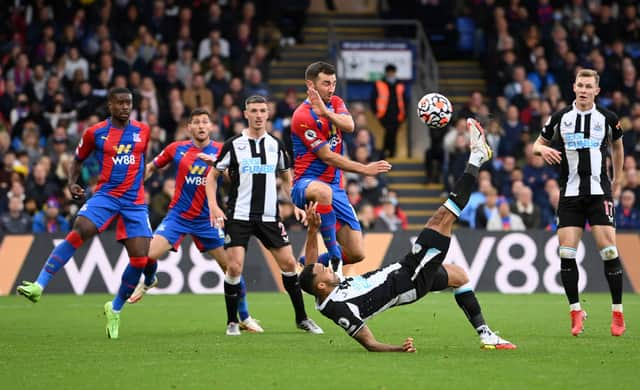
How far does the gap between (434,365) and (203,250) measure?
17.5ft

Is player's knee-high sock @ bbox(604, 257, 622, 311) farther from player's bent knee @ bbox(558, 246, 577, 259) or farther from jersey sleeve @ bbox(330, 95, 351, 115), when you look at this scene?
jersey sleeve @ bbox(330, 95, 351, 115)

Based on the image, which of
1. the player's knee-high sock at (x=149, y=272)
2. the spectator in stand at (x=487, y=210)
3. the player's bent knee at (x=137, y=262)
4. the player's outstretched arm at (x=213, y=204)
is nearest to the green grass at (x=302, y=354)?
the player's knee-high sock at (x=149, y=272)

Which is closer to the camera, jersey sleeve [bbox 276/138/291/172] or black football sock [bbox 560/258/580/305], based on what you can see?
black football sock [bbox 560/258/580/305]

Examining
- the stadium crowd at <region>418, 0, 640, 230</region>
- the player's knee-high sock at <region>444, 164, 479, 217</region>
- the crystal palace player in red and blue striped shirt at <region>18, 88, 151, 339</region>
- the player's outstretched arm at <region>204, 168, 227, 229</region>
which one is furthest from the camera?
the stadium crowd at <region>418, 0, 640, 230</region>

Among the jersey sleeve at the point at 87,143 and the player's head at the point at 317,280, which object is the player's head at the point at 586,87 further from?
the jersey sleeve at the point at 87,143

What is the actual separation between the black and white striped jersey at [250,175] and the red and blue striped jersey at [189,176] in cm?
169

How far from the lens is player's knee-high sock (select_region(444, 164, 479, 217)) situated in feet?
30.7

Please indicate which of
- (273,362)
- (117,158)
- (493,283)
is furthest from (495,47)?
(273,362)

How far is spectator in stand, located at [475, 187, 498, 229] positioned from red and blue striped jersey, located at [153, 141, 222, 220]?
27.5ft

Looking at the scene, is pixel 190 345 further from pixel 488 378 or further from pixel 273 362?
pixel 488 378

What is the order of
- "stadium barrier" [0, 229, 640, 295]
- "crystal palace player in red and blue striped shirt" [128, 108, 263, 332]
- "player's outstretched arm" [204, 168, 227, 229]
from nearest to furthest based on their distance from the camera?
1. "player's outstretched arm" [204, 168, 227, 229]
2. "crystal palace player in red and blue striped shirt" [128, 108, 263, 332]
3. "stadium barrier" [0, 229, 640, 295]

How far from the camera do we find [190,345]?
34.8ft

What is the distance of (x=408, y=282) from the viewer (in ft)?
31.6

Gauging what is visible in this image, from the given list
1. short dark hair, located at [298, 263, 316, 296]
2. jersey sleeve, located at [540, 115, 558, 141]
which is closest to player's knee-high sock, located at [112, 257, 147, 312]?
short dark hair, located at [298, 263, 316, 296]
